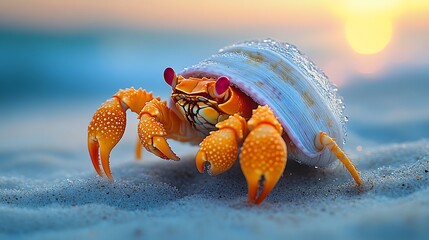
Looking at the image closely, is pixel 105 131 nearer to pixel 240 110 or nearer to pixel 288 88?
pixel 240 110

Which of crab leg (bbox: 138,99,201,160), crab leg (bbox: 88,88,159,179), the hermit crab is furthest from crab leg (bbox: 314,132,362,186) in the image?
crab leg (bbox: 88,88,159,179)

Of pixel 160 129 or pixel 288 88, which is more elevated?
pixel 288 88

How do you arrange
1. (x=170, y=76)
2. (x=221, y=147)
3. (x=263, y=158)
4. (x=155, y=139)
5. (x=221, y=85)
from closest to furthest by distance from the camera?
1. (x=263, y=158)
2. (x=221, y=147)
3. (x=221, y=85)
4. (x=155, y=139)
5. (x=170, y=76)

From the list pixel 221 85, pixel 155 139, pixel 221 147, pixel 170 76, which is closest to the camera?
pixel 221 147

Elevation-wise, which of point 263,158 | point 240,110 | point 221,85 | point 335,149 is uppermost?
point 221,85

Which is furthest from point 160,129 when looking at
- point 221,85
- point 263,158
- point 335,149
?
point 335,149

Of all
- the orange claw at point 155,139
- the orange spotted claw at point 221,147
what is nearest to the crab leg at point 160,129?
the orange claw at point 155,139

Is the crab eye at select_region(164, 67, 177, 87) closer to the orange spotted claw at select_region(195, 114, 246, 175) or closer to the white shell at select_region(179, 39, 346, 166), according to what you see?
the white shell at select_region(179, 39, 346, 166)
